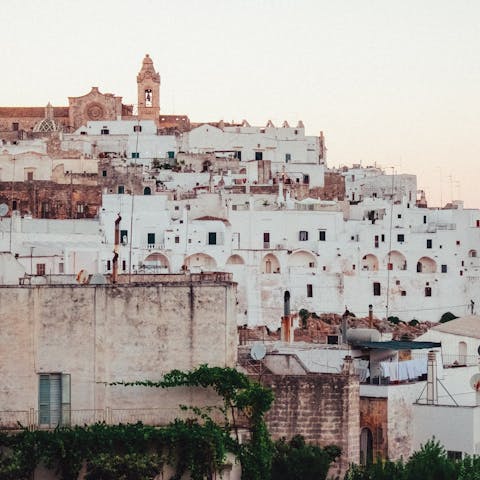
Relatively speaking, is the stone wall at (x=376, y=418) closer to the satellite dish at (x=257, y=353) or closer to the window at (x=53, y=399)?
the satellite dish at (x=257, y=353)

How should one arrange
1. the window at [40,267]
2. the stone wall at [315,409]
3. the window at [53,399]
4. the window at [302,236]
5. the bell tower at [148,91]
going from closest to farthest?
the window at [53,399] < the stone wall at [315,409] < the window at [40,267] < the window at [302,236] < the bell tower at [148,91]

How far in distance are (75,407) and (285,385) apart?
429 cm

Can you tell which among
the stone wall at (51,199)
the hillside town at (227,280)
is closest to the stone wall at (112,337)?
the hillside town at (227,280)

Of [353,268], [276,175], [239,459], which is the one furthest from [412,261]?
[239,459]

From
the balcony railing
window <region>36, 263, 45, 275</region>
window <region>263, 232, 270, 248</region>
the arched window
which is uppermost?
window <region>263, 232, 270, 248</region>

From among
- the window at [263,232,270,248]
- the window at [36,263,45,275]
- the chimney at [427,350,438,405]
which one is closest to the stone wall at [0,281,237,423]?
the chimney at [427,350,438,405]

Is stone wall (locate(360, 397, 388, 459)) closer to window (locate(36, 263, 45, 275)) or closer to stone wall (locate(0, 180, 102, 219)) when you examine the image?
window (locate(36, 263, 45, 275))

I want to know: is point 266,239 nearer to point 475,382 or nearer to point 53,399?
point 475,382

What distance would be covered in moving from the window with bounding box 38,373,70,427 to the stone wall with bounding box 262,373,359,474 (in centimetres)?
411

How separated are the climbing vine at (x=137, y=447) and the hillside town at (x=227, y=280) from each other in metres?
0.22

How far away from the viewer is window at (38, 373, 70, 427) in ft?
58.4

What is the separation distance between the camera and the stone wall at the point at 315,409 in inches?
832

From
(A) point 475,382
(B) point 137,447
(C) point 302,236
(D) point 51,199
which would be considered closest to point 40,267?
Answer: (D) point 51,199

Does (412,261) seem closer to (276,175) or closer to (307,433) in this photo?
(276,175)
